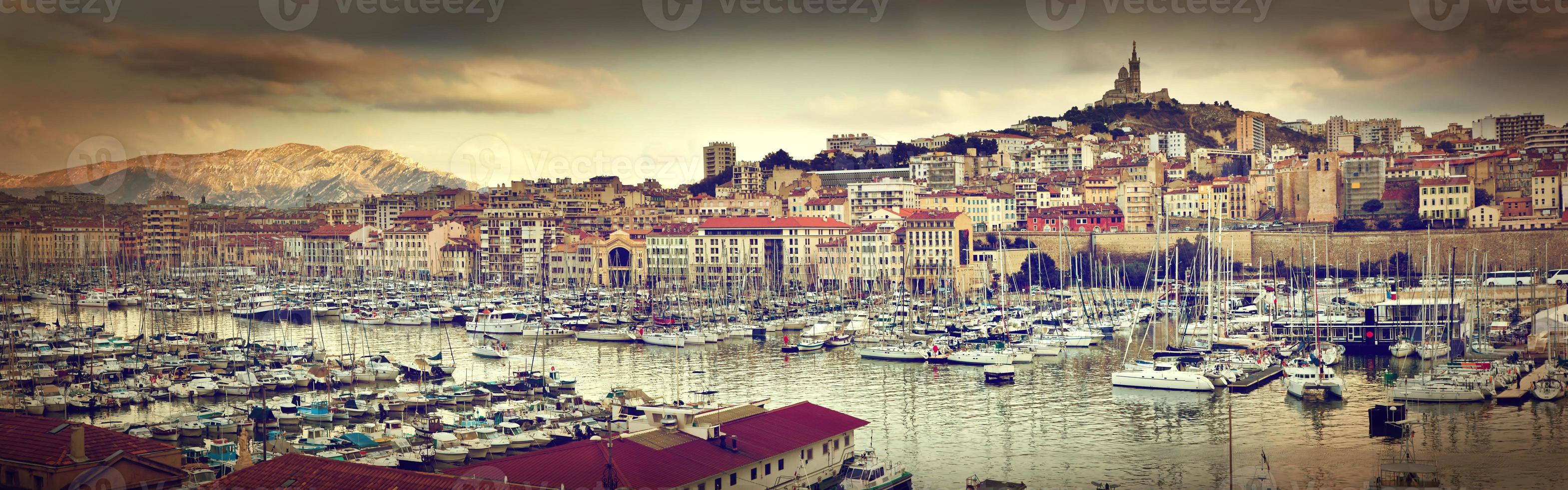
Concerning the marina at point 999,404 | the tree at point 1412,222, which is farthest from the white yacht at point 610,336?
the tree at point 1412,222

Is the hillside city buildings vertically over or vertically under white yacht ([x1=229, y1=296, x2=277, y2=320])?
over

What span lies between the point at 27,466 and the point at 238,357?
940 centimetres

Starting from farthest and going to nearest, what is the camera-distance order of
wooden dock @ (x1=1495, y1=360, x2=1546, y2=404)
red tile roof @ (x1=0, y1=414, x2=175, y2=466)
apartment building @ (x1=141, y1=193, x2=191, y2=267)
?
apartment building @ (x1=141, y1=193, x2=191, y2=267), wooden dock @ (x1=1495, y1=360, x2=1546, y2=404), red tile roof @ (x1=0, y1=414, x2=175, y2=466)

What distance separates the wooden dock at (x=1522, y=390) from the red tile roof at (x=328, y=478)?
34.6 ft

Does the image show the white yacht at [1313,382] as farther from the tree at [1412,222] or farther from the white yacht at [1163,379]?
the tree at [1412,222]

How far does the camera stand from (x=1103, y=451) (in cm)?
1134

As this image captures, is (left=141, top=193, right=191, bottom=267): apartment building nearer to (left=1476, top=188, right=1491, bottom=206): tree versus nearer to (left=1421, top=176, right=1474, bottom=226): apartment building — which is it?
(left=1421, top=176, right=1474, bottom=226): apartment building

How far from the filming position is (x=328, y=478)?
6.75m

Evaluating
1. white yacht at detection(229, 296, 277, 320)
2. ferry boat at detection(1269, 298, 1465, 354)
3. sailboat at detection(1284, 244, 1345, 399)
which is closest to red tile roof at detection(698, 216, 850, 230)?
white yacht at detection(229, 296, 277, 320)

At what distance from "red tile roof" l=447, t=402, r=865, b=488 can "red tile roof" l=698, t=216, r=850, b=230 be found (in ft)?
72.0

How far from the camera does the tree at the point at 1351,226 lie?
29297 millimetres

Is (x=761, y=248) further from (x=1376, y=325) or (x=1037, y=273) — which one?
(x=1376, y=325)

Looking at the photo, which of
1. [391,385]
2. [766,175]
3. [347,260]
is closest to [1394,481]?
[391,385]

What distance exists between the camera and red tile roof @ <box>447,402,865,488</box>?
23.3 feet
